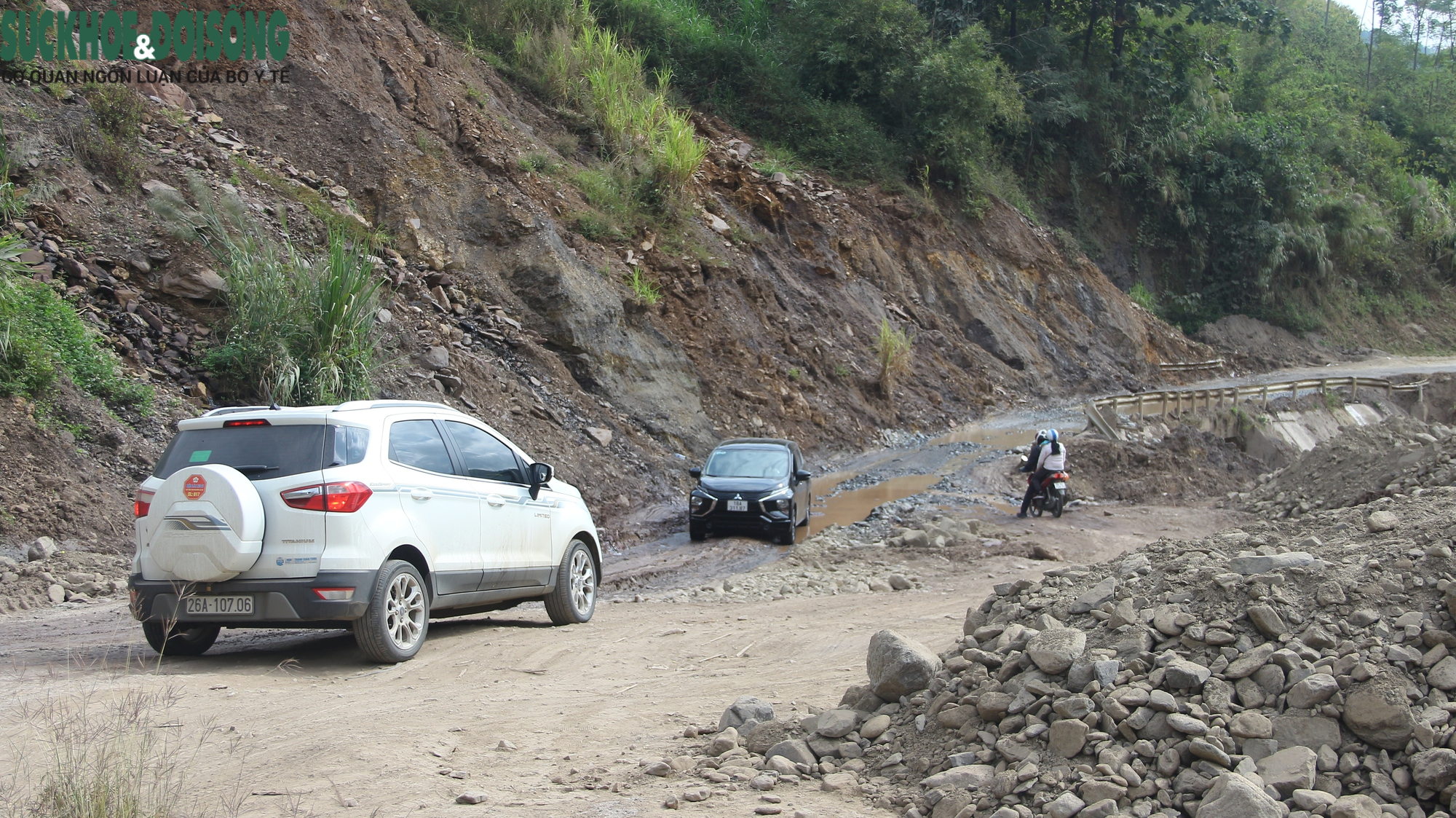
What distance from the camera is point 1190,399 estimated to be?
25031 millimetres

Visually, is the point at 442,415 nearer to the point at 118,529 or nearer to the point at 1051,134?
the point at 118,529

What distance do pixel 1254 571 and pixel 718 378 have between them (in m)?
17.3

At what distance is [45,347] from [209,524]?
7225 mm

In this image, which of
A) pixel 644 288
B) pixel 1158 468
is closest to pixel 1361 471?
pixel 1158 468

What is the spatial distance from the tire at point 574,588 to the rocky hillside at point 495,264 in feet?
19.2

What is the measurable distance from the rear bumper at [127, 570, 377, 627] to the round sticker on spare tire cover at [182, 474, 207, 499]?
23.0 inches

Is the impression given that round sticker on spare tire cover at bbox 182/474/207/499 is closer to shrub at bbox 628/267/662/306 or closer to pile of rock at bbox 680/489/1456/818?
pile of rock at bbox 680/489/1456/818

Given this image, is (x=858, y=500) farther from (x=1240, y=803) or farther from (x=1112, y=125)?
(x=1112, y=125)

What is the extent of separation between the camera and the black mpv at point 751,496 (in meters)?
14.1

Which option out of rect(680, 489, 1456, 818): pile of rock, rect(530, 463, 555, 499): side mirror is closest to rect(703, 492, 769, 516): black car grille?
rect(530, 463, 555, 499): side mirror

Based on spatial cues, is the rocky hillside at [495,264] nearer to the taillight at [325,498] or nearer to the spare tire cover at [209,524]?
the spare tire cover at [209,524]

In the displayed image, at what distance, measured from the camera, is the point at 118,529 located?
1060 cm

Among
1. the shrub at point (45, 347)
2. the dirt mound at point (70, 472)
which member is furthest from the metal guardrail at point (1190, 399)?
the shrub at point (45, 347)

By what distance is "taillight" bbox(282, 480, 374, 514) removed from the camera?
6203 millimetres
